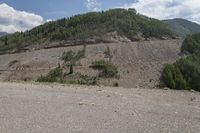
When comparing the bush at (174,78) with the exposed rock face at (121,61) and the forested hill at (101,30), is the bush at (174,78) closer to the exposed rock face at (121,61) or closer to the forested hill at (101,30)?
the exposed rock face at (121,61)

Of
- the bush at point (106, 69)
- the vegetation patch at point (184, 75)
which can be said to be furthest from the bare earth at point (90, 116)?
the bush at point (106, 69)

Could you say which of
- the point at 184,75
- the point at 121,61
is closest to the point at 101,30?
the point at 121,61

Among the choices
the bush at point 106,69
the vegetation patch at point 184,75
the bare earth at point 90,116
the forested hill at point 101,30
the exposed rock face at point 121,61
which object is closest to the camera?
the bare earth at point 90,116

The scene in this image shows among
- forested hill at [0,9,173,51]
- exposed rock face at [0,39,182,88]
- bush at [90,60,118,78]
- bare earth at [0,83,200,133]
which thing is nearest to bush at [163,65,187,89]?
exposed rock face at [0,39,182,88]

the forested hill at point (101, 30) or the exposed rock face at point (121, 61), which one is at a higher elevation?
the forested hill at point (101, 30)

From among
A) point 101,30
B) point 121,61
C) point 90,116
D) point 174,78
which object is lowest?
point 174,78

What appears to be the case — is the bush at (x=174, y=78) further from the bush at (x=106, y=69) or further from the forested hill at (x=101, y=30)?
the forested hill at (x=101, y=30)

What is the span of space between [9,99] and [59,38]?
78075 millimetres

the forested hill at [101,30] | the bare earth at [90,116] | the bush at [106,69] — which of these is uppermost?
the forested hill at [101,30]

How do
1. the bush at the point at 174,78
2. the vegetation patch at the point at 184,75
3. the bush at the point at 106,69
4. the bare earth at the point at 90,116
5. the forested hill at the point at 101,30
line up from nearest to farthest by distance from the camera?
the bare earth at the point at 90,116
the bush at the point at 174,78
the vegetation patch at the point at 184,75
the bush at the point at 106,69
the forested hill at the point at 101,30

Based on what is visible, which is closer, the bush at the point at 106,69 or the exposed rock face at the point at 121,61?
the bush at the point at 106,69

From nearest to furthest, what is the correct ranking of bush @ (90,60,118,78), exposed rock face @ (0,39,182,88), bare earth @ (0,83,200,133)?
1. bare earth @ (0,83,200,133)
2. bush @ (90,60,118,78)
3. exposed rock face @ (0,39,182,88)

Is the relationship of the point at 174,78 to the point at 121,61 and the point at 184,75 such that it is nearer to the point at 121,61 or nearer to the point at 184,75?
the point at 184,75

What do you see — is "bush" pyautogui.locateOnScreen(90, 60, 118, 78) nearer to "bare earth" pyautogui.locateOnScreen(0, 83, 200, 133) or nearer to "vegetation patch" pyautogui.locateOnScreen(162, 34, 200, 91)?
"vegetation patch" pyautogui.locateOnScreen(162, 34, 200, 91)
